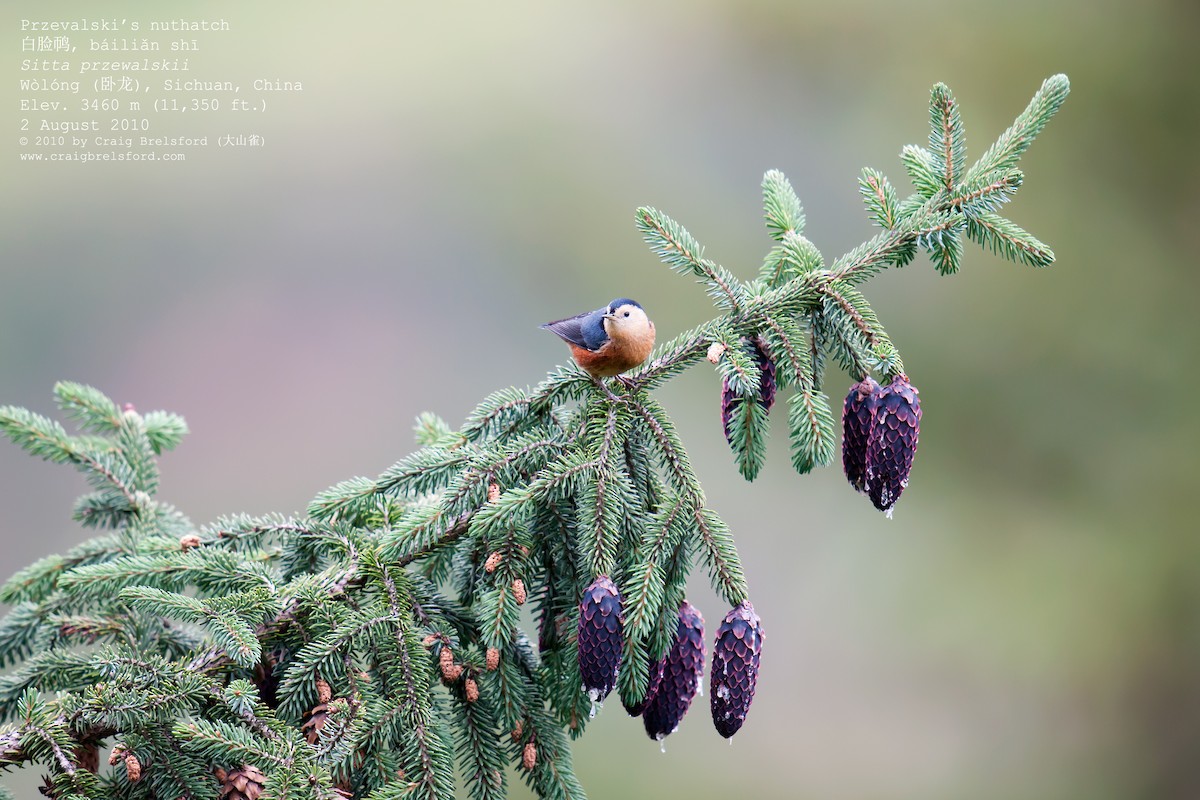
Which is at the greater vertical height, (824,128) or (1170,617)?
(824,128)

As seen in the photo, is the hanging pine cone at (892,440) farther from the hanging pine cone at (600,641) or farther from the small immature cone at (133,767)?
the small immature cone at (133,767)

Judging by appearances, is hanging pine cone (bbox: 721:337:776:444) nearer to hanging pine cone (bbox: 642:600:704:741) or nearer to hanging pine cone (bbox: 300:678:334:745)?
hanging pine cone (bbox: 642:600:704:741)

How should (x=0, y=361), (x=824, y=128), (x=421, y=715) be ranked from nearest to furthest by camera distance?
(x=421, y=715) → (x=0, y=361) → (x=824, y=128)

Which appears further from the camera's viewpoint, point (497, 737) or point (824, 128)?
point (824, 128)

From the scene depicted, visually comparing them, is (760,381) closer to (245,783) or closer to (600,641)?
(600,641)

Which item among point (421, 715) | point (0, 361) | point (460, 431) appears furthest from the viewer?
point (0, 361)

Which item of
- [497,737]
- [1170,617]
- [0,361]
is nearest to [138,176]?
[0,361]

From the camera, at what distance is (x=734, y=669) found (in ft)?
2.48

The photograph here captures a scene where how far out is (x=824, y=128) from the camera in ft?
10.1

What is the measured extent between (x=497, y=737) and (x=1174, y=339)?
9.25 feet

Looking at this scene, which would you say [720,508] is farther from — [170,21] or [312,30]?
[170,21]

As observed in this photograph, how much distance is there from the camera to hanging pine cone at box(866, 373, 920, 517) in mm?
763

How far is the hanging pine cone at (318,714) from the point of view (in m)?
0.75

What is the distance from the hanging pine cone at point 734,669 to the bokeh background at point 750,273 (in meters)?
2.14
